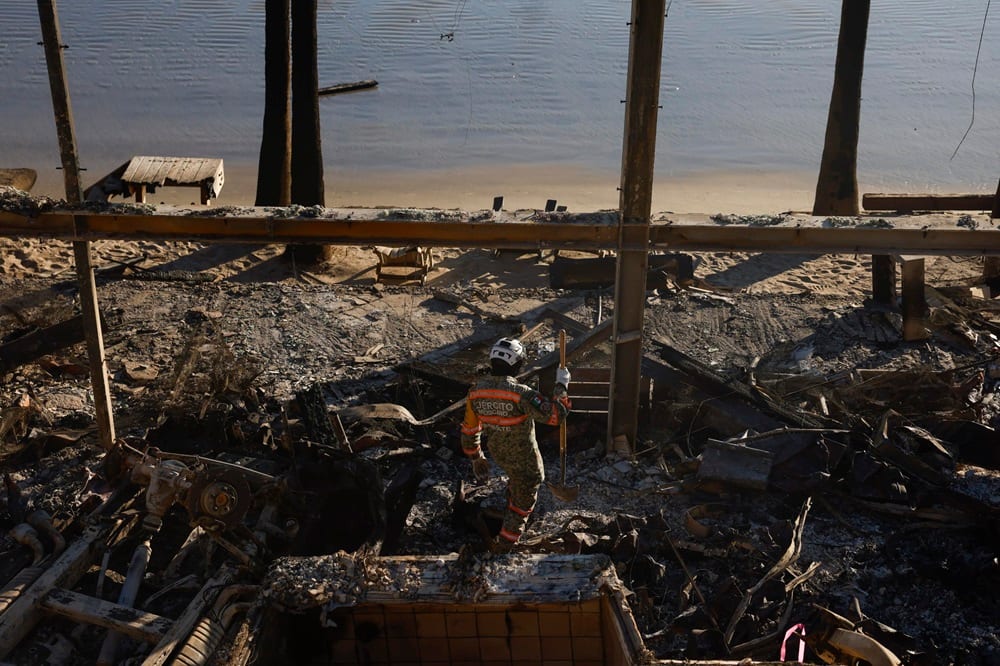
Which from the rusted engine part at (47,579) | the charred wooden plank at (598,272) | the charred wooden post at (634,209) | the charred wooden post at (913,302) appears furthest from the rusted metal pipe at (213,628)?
the charred wooden post at (913,302)

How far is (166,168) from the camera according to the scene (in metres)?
14.2

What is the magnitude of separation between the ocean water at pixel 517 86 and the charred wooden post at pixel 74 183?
14.0 meters

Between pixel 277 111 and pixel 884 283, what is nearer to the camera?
pixel 884 283

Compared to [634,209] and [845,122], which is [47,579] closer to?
[634,209]

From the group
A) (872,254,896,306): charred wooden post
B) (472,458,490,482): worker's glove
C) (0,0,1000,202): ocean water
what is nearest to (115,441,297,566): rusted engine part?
(472,458,490,482): worker's glove

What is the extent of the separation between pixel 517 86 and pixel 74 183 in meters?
20.9

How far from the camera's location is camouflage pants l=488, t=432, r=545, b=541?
7.42 meters

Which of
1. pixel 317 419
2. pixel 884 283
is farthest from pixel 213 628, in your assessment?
pixel 884 283

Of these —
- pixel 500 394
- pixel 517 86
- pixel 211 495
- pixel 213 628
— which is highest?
pixel 517 86

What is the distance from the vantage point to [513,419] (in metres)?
7.36

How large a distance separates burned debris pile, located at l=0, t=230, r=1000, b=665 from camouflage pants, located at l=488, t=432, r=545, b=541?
0.76ft

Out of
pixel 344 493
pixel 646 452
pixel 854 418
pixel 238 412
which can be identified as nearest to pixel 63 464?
pixel 238 412

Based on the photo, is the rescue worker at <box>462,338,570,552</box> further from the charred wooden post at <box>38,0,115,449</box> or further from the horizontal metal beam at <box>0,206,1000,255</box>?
the charred wooden post at <box>38,0,115,449</box>

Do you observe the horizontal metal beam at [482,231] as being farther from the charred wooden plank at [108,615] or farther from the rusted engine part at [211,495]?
the charred wooden plank at [108,615]
